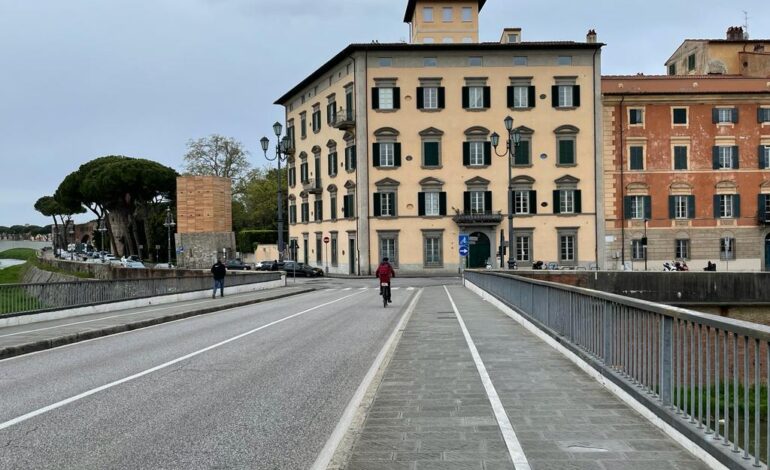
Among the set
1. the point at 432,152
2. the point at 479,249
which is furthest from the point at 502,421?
the point at 432,152

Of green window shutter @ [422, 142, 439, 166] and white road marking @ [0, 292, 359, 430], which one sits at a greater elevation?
green window shutter @ [422, 142, 439, 166]

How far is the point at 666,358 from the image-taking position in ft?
19.9

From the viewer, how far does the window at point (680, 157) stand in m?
55.9

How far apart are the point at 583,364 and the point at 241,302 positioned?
64.1ft

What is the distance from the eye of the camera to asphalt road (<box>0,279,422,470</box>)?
5918mm

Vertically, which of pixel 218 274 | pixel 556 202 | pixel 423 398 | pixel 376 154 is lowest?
pixel 423 398

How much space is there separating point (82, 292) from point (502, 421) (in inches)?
717

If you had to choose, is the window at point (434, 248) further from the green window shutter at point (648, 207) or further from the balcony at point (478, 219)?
the green window shutter at point (648, 207)

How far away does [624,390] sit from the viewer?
24.0 ft

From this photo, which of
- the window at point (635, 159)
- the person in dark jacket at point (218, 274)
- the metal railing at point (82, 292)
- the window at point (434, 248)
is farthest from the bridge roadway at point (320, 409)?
the window at point (635, 159)

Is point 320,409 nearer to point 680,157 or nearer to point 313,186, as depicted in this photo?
point 680,157

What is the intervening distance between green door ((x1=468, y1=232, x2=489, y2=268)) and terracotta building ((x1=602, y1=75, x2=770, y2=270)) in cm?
982

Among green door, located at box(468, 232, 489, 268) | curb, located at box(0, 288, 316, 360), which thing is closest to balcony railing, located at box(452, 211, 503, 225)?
green door, located at box(468, 232, 489, 268)

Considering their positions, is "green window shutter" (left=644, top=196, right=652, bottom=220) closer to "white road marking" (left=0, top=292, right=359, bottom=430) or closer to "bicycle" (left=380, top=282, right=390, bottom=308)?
"bicycle" (left=380, top=282, right=390, bottom=308)
